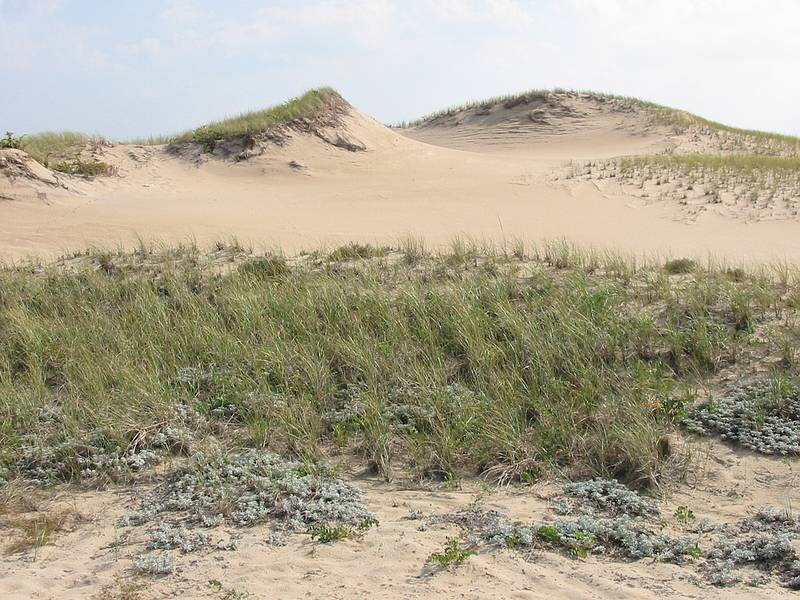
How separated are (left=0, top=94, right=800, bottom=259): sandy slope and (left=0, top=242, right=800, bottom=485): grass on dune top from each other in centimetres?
270

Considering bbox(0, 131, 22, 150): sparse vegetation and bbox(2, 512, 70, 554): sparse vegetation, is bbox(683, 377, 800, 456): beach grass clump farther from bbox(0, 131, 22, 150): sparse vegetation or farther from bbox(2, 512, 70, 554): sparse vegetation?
bbox(0, 131, 22, 150): sparse vegetation

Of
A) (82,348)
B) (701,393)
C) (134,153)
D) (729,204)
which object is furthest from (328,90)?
(701,393)

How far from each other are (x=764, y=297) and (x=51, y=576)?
6134mm

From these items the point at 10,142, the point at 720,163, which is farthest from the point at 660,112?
the point at 10,142

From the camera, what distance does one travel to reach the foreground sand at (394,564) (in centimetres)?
366

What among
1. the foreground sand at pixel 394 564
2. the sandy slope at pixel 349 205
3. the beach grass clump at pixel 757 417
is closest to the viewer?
the foreground sand at pixel 394 564

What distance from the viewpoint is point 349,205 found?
46.2 feet

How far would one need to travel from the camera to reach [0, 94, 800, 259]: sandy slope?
11188 millimetres

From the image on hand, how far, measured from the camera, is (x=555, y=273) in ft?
27.3

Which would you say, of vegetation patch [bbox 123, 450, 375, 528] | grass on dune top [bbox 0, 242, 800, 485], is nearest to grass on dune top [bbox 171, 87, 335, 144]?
grass on dune top [bbox 0, 242, 800, 485]

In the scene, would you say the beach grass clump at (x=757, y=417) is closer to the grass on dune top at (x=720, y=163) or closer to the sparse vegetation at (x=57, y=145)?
the grass on dune top at (x=720, y=163)

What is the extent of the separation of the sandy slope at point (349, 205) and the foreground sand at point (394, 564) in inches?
243

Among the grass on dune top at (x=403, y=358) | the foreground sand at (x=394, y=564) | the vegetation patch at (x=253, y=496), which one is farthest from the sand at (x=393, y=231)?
the grass on dune top at (x=403, y=358)

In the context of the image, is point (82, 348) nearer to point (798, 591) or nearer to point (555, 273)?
point (555, 273)
